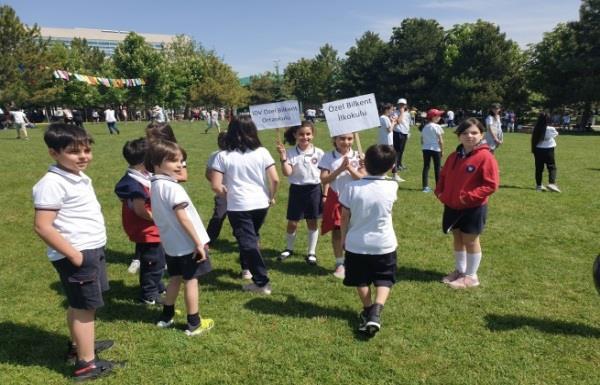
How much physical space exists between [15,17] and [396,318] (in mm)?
51299

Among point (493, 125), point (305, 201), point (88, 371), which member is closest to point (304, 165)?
point (305, 201)

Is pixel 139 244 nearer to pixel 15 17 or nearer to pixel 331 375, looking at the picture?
pixel 331 375

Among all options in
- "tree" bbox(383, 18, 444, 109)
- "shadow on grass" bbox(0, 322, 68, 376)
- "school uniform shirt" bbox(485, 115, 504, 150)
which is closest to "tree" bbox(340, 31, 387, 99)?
"tree" bbox(383, 18, 444, 109)

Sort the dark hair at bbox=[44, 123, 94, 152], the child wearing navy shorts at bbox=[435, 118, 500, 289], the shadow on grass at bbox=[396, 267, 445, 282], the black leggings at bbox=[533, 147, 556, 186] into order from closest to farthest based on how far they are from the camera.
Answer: the dark hair at bbox=[44, 123, 94, 152] < the child wearing navy shorts at bbox=[435, 118, 500, 289] < the shadow on grass at bbox=[396, 267, 445, 282] < the black leggings at bbox=[533, 147, 556, 186]

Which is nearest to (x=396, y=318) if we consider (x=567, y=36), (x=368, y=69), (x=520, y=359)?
(x=520, y=359)

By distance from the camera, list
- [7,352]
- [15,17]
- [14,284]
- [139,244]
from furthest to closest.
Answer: [15,17] → [14,284] → [139,244] → [7,352]

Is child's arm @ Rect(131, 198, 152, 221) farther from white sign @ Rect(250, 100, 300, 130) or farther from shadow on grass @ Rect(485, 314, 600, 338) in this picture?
shadow on grass @ Rect(485, 314, 600, 338)

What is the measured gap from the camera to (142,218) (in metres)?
4.54

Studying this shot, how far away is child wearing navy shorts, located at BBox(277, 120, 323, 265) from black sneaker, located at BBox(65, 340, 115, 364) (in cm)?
270

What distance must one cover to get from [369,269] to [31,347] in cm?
310

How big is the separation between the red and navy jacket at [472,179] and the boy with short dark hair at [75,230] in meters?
3.60

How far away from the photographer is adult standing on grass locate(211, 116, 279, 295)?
15.1ft

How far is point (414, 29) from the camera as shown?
60.7 meters

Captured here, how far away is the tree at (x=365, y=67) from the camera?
63188mm
